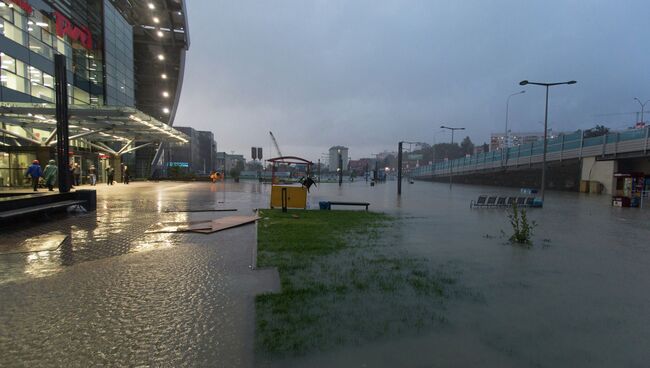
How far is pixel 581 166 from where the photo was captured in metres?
40.2

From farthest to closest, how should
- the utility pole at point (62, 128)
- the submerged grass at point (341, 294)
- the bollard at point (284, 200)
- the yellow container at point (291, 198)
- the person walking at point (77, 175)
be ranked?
1. the person walking at point (77, 175)
2. the yellow container at point (291, 198)
3. the bollard at point (284, 200)
4. the utility pole at point (62, 128)
5. the submerged grass at point (341, 294)

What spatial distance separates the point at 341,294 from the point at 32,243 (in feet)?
24.2

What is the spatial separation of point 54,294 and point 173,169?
162 feet

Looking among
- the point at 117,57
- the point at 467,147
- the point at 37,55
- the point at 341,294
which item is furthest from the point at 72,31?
the point at 467,147

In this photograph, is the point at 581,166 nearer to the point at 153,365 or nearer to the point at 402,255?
the point at 402,255

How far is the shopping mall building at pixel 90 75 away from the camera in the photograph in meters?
22.9

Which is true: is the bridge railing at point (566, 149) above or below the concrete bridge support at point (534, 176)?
above

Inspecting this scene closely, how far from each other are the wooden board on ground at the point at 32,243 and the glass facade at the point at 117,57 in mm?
33535

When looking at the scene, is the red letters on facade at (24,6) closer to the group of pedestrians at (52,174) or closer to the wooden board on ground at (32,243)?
the group of pedestrians at (52,174)

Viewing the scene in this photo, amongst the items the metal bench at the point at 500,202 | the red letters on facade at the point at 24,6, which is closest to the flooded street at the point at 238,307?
the metal bench at the point at 500,202

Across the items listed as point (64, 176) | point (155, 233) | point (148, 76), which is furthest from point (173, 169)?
point (155, 233)

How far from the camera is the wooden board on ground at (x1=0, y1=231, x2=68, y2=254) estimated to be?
6922 millimetres

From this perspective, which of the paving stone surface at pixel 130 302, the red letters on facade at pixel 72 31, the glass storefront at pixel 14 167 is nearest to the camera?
the paving stone surface at pixel 130 302

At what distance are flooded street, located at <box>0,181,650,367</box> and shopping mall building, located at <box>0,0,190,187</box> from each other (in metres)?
18.8
